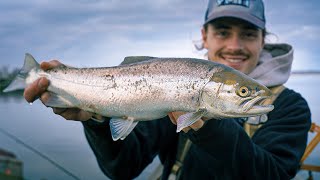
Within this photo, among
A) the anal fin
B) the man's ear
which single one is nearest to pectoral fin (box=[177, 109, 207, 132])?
the anal fin

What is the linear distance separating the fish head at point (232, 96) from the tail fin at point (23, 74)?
119 centimetres

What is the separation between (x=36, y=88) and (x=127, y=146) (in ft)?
4.72

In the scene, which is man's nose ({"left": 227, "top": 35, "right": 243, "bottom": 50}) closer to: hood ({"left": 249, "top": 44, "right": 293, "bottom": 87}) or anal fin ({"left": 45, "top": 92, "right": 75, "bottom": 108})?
hood ({"left": 249, "top": 44, "right": 293, "bottom": 87})

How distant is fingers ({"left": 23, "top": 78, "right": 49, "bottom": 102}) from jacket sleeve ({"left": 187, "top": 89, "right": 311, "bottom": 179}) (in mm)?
1018

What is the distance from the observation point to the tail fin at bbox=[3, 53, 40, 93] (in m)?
2.67

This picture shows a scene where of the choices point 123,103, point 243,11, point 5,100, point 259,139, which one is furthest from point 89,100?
point 5,100

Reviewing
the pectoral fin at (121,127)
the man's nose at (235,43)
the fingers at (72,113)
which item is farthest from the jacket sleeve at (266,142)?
the fingers at (72,113)

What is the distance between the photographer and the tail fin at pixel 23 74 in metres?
2.67

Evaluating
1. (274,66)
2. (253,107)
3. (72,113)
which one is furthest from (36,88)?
(274,66)

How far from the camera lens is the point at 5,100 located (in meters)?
Result: 42.9

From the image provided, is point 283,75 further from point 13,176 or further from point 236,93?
point 13,176

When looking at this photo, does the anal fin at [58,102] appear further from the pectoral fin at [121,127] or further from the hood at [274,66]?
the hood at [274,66]

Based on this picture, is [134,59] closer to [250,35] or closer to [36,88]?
[36,88]

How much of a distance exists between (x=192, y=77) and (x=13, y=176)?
4.94m
